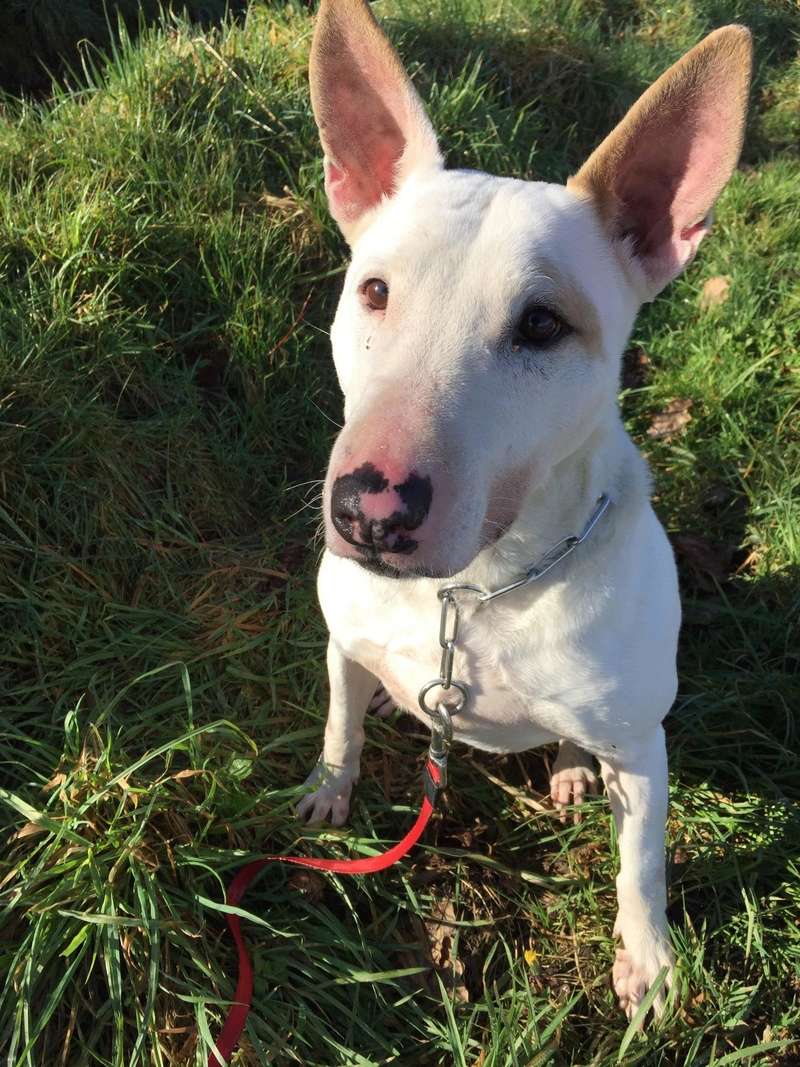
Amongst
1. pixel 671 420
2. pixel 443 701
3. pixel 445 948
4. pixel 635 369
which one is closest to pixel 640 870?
pixel 445 948

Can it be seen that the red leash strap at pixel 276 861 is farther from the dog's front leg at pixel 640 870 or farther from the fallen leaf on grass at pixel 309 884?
the dog's front leg at pixel 640 870

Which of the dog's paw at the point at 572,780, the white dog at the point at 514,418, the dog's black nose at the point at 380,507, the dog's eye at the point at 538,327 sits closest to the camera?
the dog's black nose at the point at 380,507

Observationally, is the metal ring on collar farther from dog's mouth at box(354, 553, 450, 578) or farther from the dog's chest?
dog's mouth at box(354, 553, 450, 578)

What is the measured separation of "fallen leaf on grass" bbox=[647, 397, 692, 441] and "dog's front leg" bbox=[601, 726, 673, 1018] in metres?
2.07

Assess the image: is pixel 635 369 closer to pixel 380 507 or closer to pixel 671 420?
pixel 671 420

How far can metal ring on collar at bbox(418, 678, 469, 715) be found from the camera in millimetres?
2066

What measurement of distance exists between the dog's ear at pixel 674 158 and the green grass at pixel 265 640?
5.24ft

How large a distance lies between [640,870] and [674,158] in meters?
1.83

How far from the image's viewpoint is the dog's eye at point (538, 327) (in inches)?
66.2

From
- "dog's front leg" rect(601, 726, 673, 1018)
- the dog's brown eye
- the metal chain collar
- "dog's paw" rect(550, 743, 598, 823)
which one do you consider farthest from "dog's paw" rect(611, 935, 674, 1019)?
the dog's brown eye

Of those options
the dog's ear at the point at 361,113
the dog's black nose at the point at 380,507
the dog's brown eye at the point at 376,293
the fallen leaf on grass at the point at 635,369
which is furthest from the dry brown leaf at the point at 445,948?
the fallen leaf on grass at the point at 635,369

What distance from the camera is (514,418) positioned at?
1630 millimetres

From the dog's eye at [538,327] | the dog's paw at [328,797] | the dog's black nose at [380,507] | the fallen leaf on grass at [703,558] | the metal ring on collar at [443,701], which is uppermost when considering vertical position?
the dog's eye at [538,327]

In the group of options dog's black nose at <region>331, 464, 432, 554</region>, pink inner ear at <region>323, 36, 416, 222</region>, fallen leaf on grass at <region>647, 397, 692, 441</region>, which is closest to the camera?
dog's black nose at <region>331, 464, 432, 554</region>
